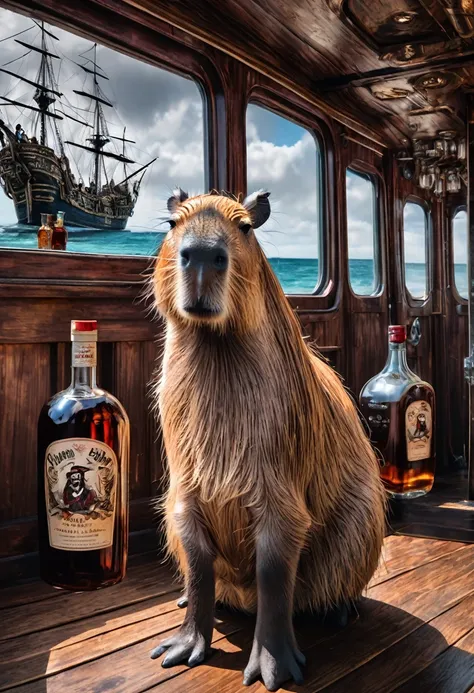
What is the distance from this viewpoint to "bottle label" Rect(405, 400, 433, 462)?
261cm

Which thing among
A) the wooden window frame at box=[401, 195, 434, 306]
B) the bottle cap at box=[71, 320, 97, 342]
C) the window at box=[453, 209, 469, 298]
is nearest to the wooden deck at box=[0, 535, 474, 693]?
the bottle cap at box=[71, 320, 97, 342]

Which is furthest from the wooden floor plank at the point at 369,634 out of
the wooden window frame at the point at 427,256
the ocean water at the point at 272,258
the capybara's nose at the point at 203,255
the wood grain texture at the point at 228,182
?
the wooden window frame at the point at 427,256

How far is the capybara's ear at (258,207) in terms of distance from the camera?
1384 mm

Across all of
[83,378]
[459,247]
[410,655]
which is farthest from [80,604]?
[459,247]

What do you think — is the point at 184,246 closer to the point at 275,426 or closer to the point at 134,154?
the point at 275,426

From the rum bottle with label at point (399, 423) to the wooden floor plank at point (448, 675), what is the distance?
1.26 metres

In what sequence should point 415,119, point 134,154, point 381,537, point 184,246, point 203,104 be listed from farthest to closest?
point 415,119 < point 203,104 < point 134,154 < point 381,537 < point 184,246

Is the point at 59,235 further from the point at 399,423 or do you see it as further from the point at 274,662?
the point at 399,423

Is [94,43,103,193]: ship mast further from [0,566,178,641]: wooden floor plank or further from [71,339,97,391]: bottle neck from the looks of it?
[0,566,178,641]: wooden floor plank

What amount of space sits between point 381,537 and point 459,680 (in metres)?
0.36

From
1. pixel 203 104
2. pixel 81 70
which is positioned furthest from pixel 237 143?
pixel 81 70

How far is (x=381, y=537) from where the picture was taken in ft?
4.98

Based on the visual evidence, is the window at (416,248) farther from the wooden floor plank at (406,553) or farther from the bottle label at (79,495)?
the bottle label at (79,495)

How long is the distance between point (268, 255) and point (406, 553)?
3.22 feet
